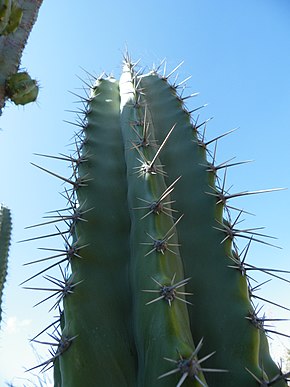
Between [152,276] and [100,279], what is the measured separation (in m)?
0.25

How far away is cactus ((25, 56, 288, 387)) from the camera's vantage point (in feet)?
4.01

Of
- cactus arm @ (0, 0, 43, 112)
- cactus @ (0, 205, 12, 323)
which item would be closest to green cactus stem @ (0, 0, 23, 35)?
cactus arm @ (0, 0, 43, 112)

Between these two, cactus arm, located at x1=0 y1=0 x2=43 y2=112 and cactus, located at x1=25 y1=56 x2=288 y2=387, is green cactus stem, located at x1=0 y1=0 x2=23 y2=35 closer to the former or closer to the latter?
cactus arm, located at x1=0 y1=0 x2=43 y2=112

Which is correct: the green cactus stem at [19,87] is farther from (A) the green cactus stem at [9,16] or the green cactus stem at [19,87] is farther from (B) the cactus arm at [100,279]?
(B) the cactus arm at [100,279]

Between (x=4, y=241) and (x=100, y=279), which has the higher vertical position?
(x=4, y=241)

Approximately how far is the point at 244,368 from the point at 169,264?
0.39m

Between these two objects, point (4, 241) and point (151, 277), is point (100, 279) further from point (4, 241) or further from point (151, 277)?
point (4, 241)

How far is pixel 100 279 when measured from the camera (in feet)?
4.81

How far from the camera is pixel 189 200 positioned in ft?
5.50

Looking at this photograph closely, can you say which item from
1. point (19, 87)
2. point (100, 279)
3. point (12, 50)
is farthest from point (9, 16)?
point (100, 279)

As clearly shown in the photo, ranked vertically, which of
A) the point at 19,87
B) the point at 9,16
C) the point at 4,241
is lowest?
the point at 4,241

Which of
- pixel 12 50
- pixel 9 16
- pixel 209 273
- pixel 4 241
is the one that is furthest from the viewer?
pixel 4 241

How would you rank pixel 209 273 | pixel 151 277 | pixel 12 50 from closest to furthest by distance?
pixel 151 277
pixel 209 273
pixel 12 50

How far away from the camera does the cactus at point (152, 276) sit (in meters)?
1.22
